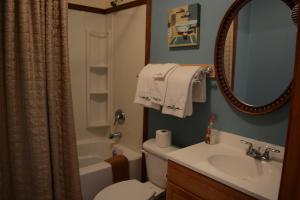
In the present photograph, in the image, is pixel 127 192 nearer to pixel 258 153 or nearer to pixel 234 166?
pixel 234 166

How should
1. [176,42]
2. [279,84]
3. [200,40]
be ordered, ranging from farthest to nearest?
[176,42]
[200,40]
[279,84]

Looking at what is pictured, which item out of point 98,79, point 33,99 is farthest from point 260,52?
point 98,79

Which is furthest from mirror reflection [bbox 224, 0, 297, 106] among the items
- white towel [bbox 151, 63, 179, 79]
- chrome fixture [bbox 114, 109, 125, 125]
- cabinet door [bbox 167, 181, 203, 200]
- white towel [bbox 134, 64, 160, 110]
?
chrome fixture [bbox 114, 109, 125, 125]

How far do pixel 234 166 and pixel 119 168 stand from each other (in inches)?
42.8

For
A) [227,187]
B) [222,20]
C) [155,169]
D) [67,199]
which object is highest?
[222,20]

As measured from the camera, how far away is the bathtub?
1.95 meters

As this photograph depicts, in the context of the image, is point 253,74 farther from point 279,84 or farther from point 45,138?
point 45,138

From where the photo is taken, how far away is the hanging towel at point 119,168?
211 centimetres

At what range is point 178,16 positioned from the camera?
1846 millimetres

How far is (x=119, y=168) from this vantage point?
7.02 feet

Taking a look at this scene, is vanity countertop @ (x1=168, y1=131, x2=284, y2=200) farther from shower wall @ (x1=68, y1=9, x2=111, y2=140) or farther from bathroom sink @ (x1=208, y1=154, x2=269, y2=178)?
shower wall @ (x1=68, y1=9, x2=111, y2=140)

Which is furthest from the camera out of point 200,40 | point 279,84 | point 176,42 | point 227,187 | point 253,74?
point 176,42

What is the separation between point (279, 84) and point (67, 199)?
5.46ft

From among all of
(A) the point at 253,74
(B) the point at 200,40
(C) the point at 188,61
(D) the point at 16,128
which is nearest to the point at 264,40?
(A) the point at 253,74
